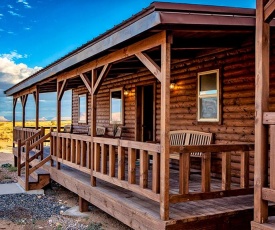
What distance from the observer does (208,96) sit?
7414mm

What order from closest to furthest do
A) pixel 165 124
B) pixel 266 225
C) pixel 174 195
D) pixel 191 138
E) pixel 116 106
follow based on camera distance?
pixel 266 225
pixel 165 124
pixel 174 195
pixel 191 138
pixel 116 106

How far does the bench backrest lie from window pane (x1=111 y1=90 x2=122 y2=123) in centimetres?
353

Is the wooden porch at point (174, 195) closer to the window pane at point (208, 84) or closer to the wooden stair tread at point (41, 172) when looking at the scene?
the window pane at point (208, 84)

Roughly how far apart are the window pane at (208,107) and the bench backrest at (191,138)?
403 millimetres

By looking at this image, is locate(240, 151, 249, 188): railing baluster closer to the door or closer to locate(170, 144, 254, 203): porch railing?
locate(170, 144, 254, 203): porch railing

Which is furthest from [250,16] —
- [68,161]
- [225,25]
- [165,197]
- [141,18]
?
[68,161]

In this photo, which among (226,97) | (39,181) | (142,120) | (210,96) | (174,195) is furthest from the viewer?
(142,120)

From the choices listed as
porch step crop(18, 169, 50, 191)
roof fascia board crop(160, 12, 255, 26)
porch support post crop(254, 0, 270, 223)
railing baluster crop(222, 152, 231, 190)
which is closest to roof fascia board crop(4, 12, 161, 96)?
roof fascia board crop(160, 12, 255, 26)

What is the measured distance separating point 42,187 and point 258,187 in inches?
268

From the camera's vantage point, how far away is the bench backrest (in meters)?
7.35

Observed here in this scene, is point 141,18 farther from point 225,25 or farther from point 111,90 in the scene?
point 111,90

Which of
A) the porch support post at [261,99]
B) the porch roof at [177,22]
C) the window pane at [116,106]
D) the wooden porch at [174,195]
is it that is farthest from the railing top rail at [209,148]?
the window pane at [116,106]

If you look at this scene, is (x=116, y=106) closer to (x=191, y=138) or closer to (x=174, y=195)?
(x=191, y=138)

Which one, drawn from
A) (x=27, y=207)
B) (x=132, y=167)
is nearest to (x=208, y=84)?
(x=132, y=167)
